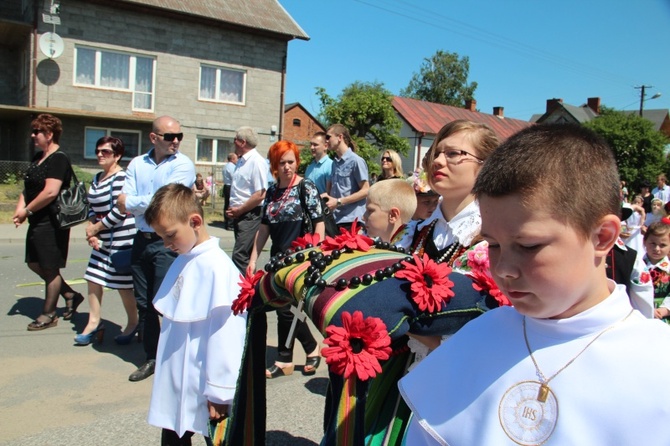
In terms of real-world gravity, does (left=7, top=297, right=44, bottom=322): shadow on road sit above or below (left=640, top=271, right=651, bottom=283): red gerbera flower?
below

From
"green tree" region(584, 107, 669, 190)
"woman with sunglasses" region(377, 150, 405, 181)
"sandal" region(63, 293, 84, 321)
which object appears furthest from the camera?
"green tree" region(584, 107, 669, 190)

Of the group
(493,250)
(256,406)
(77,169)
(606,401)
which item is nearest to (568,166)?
(493,250)

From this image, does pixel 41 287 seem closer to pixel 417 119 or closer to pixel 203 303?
pixel 203 303

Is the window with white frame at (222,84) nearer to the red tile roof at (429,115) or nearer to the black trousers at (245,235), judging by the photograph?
the red tile roof at (429,115)

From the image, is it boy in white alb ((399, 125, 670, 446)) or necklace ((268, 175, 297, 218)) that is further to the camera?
necklace ((268, 175, 297, 218))

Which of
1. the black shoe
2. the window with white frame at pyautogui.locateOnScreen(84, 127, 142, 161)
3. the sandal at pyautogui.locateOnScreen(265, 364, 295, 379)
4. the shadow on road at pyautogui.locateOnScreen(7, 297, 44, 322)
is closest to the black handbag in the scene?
the shadow on road at pyautogui.locateOnScreen(7, 297, 44, 322)

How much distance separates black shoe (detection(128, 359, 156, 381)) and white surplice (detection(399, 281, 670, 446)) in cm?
370

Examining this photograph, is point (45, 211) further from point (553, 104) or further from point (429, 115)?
point (553, 104)

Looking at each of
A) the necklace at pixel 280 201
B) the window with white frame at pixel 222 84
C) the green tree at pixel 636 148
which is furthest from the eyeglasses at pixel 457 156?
the green tree at pixel 636 148

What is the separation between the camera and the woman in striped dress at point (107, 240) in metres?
5.34

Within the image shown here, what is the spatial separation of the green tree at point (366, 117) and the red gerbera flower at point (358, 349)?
20114 millimetres

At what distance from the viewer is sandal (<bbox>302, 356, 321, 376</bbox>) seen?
475 centimetres

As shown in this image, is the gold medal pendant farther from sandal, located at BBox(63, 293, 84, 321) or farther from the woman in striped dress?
sandal, located at BBox(63, 293, 84, 321)

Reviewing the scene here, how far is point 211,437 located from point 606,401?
217cm
